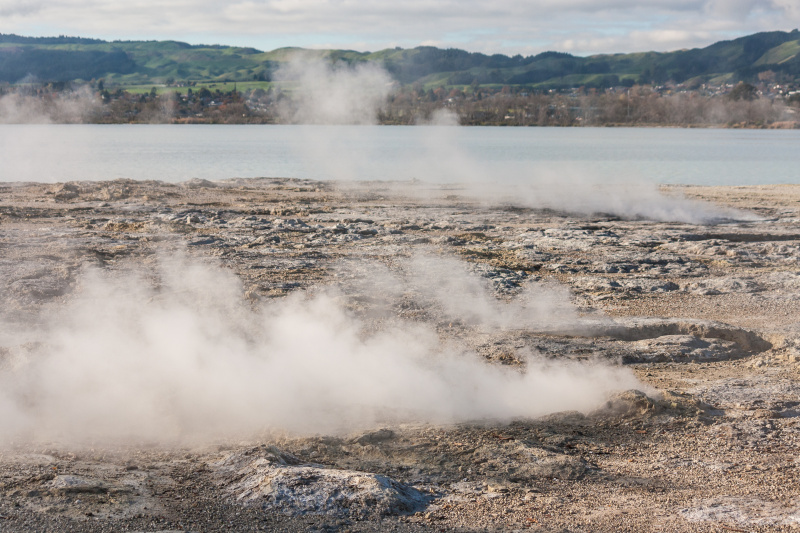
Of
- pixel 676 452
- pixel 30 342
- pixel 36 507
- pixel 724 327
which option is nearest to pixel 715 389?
pixel 676 452

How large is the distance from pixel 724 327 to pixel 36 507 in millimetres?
7288

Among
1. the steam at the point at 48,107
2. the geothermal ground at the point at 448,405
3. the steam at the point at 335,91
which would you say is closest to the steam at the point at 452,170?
the steam at the point at 335,91

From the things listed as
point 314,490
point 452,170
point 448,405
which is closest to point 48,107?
point 452,170

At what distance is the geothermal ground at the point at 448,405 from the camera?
435cm

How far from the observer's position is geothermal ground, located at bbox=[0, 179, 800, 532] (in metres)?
4.35

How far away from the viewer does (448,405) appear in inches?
241

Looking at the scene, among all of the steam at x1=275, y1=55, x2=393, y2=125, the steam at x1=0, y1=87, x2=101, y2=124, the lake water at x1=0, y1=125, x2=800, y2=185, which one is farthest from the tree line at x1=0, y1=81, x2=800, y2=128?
the lake water at x1=0, y1=125, x2=800, y2=185

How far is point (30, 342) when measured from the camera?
23.1 ft

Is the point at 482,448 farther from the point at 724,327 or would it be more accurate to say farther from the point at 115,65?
the point at 115,65

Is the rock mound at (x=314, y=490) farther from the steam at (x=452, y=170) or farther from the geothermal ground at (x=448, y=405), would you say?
the steam at (x=452, y=170)

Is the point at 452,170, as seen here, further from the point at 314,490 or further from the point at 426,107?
the point at 314,490

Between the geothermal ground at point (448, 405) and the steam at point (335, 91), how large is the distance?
18.3 metres

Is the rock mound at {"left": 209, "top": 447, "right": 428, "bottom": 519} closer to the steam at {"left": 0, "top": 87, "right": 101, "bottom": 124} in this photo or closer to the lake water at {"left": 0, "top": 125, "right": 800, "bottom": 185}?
the lake water at {"left": 0, "top": 125, "right": 800, "bottom": 185}

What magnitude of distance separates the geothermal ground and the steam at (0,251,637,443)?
0.04 metres
